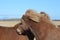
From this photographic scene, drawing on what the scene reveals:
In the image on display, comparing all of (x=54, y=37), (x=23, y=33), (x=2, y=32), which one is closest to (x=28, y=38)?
(x=23, y=33)

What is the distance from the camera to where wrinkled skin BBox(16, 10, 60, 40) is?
24.4 ft

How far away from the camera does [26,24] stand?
26.6ft

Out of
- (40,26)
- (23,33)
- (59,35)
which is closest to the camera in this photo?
(59,35)

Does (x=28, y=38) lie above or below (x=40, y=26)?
below

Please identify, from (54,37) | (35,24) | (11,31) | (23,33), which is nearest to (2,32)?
(11,31)

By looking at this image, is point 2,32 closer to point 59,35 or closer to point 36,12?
point 36,12

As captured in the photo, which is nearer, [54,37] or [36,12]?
[54,37]

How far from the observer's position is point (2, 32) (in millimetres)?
8984

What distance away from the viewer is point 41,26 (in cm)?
779

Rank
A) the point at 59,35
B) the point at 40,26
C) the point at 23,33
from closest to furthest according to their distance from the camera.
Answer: the point at 59,35 → the point at 40,26 → the point at 23,33

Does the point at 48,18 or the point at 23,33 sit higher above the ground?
the point at 48,18

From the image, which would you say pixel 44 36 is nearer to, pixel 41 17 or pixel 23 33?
pixel 41 17

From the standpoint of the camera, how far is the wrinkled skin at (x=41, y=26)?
7442 mm

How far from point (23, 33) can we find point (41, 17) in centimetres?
109
